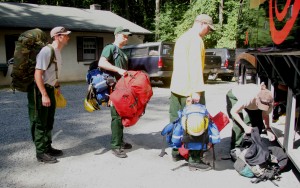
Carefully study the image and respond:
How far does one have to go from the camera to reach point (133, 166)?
4.41 meters

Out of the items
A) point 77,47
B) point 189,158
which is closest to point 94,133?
point 189,158

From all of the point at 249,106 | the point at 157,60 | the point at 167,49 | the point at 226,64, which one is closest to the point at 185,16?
the point at 226,64

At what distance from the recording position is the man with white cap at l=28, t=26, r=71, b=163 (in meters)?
4.13

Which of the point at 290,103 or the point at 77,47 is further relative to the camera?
the point at 77,47

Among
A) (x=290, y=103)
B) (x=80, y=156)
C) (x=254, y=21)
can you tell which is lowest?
(x=80, y=156)

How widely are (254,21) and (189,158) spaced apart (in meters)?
4.03

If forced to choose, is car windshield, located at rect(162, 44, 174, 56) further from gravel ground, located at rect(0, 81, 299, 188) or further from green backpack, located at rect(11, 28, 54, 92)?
green backpack, located at rect(11, 28, 54, 92)

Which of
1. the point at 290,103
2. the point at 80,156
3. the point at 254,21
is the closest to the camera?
the point at 290,103

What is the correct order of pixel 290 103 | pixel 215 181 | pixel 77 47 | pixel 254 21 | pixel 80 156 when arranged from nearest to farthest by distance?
1. pixel 215 181
2. pixel 290 103
3. pixel 80 156
4. pixel 254 21
5. pixel 77 47

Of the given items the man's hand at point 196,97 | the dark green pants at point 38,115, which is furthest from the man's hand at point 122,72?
the man's hand at point 196,97

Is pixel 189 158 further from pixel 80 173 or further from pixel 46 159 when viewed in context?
pixel 46 159

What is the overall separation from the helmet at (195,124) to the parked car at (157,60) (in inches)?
380

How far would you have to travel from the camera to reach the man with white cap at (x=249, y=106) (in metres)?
4.10

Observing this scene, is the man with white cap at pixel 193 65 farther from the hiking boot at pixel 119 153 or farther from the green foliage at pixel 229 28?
the green foliage at pixel 229 28
